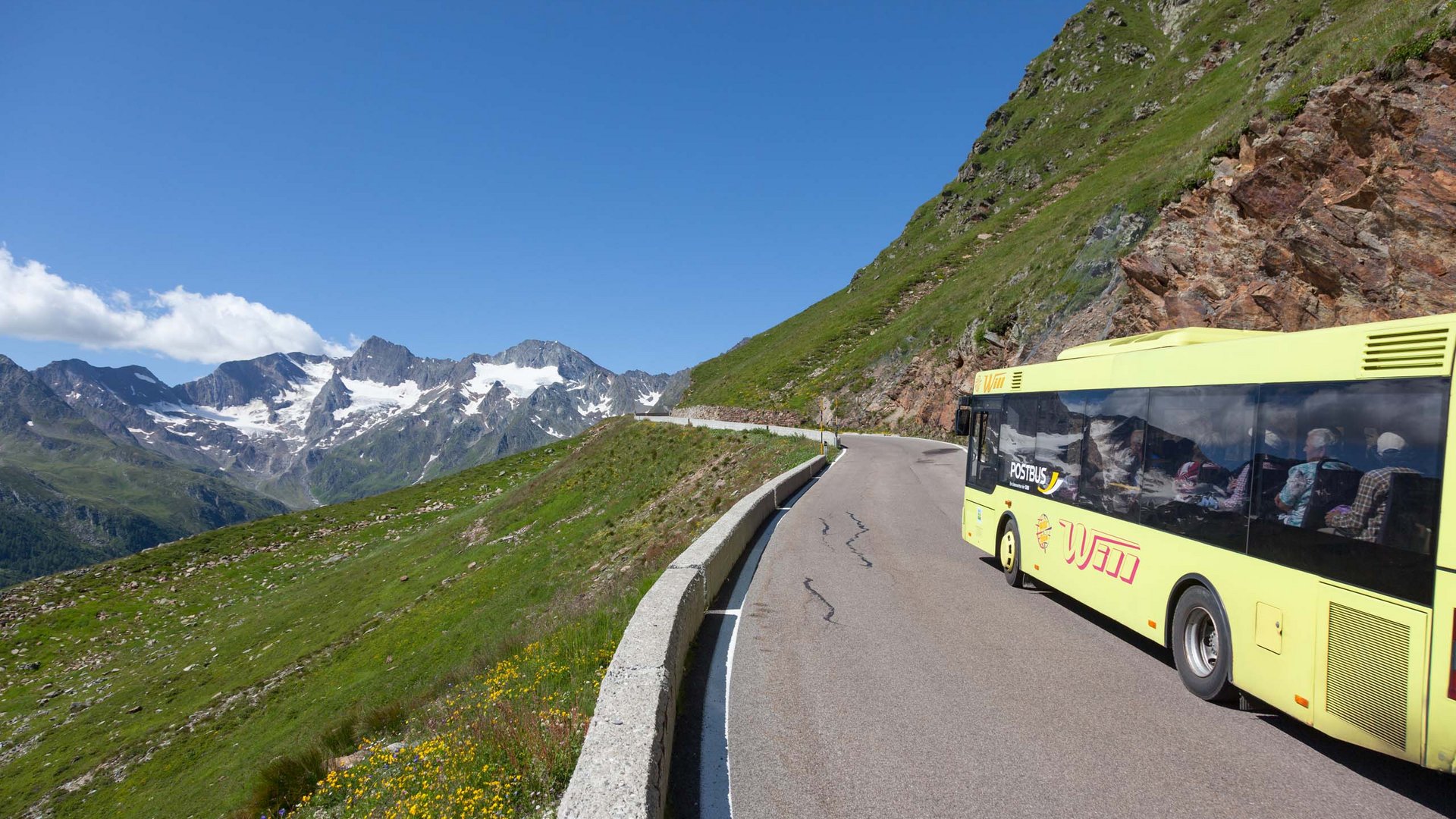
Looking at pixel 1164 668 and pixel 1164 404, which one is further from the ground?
pixel 1164 404

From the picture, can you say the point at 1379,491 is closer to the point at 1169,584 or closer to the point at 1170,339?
the point at 1169,584

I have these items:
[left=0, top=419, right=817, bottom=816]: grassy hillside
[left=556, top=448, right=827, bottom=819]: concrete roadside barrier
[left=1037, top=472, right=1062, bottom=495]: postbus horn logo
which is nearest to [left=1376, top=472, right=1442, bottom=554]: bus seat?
[left=1037, top=472, right=1062, bottom=495]: postbus horn logo

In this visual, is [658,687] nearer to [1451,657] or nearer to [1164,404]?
[1451,657]

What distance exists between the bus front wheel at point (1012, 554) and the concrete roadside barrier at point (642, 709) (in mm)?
4552

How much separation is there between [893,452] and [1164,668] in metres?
25.7

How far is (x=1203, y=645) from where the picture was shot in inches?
244

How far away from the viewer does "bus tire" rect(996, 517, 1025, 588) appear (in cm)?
1003

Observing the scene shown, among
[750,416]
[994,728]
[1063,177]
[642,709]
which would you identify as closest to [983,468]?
[994,728]

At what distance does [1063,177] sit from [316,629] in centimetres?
9069

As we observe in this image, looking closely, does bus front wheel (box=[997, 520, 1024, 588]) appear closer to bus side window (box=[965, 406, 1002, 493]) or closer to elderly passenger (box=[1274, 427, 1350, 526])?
bus side window (box=[965, 406, 1002, 493])

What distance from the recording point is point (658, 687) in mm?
4730

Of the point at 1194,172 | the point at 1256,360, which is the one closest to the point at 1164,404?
the point at 1256,360

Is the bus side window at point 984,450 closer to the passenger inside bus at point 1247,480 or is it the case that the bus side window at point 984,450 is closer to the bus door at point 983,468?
the bus door at point 983,468

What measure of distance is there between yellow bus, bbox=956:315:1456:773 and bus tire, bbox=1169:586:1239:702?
2 centimetres
